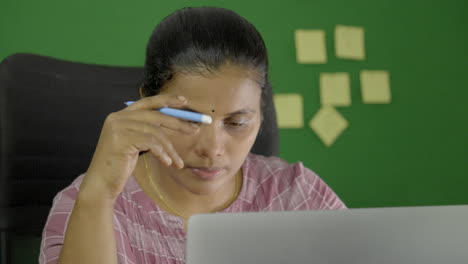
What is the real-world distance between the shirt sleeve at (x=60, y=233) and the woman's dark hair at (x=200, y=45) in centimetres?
22

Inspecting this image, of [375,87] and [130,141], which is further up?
[130,141]

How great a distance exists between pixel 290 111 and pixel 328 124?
0.15 m

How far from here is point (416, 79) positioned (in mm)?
2035

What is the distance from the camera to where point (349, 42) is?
1.95 meters

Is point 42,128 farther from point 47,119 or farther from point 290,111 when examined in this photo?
point 290,111

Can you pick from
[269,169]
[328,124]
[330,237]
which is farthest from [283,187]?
[328,124]

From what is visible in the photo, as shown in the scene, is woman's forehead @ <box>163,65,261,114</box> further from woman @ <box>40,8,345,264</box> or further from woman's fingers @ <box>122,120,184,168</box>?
woman's fingers @ <box>122,120,184,168</box>

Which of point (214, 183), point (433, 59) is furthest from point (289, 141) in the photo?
point (214, 183)

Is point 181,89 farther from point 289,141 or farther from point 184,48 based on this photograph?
point 289,141

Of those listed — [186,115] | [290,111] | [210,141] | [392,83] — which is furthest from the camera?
[392,83]

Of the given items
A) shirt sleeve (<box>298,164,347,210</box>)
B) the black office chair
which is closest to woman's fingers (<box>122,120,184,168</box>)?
the black office chair

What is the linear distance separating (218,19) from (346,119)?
110 centimetres

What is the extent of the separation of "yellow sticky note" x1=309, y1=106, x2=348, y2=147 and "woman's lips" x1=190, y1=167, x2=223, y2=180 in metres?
1.02

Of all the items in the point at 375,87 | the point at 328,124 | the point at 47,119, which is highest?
the point at 47,119
